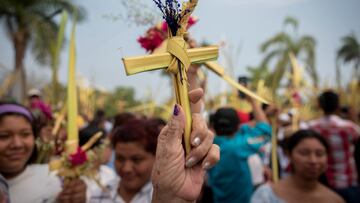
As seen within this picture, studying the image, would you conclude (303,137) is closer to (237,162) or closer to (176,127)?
(237,162)

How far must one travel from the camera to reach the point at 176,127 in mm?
1094

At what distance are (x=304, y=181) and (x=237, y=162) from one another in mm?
821

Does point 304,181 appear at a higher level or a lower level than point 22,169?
lower

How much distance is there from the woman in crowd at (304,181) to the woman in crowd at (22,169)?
1.40 meters

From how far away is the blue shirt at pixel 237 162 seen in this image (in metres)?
3.28

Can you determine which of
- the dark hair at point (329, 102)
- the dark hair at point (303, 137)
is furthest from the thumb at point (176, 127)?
the dark hair at point (329, 102)

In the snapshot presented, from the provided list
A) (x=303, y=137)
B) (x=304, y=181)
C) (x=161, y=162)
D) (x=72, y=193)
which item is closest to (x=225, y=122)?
(x=303, y=137)

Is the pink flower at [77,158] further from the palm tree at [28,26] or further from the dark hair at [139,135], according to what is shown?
the palm tree at [28,26]

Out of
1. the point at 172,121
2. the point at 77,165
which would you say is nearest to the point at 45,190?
the point at 77,165

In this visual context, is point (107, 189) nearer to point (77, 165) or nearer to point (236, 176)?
point (77, 165)

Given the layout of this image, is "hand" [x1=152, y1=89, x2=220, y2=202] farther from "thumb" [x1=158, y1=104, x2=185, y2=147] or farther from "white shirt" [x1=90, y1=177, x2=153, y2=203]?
"white shirt" [x1=90, y1=177, x2=153, y2=203]

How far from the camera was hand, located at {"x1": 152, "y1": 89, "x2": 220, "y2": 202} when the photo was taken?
1.11 m

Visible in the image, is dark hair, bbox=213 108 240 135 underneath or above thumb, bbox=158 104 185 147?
underneath

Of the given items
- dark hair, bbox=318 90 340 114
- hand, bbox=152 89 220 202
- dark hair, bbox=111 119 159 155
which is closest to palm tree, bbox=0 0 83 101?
dark hair, bbox=318 90 340 114
